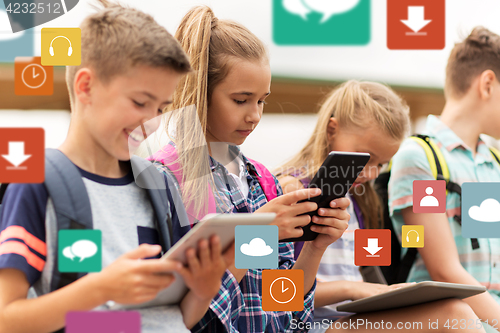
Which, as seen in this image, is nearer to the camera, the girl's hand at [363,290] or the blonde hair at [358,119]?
the girl's hand at [363,290]

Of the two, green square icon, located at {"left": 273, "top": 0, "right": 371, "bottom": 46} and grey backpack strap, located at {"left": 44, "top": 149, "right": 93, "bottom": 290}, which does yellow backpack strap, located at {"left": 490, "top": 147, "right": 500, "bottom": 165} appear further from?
grey backpack strap, located at {"left": 44, "top": 149, "right": 93, "bottom": 290}

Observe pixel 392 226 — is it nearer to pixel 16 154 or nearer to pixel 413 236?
pixel 413 236

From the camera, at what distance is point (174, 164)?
1.00 metres

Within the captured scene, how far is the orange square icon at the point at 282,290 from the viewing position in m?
1.01

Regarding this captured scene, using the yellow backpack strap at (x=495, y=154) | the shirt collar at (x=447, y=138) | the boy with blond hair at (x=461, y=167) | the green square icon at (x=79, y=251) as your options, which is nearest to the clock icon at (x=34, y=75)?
the green square icon at (x=79, y=251)

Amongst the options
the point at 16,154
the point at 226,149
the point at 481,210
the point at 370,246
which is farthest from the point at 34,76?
the point at 481,210

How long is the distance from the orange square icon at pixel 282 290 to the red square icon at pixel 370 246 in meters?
0.18

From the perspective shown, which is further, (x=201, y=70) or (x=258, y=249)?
(x=201, y=70)

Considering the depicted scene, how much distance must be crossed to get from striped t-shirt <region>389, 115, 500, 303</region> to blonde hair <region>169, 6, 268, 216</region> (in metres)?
0.62

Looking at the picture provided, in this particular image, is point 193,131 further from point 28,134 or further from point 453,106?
point 453,106

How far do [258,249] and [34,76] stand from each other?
0.52 metres

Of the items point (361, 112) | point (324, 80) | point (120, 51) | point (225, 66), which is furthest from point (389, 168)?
point (120, 51)

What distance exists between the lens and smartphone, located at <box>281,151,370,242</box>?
976mm

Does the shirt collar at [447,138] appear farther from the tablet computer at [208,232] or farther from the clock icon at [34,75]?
the clock icon at [34,75]
